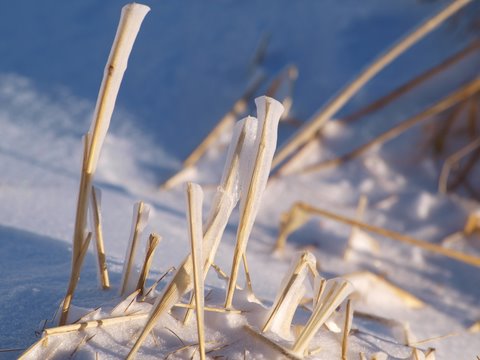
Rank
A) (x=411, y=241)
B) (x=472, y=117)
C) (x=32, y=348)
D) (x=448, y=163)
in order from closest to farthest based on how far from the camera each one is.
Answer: (x=32, y=348)
(x=411, y=241)
(x=448, y=163)
(x=472, y=117)

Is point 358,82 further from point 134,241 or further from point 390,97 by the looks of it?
point 134,241

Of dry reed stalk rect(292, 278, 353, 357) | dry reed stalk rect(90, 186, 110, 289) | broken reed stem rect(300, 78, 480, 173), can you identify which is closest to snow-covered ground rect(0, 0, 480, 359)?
broken reed stem rect(300, 78, 480, 173)

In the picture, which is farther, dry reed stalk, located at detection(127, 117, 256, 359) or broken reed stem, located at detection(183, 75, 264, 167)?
broken reed stem, located at detection(183, 75, 264, 167)

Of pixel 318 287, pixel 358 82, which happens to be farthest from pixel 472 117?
pixel 318 287

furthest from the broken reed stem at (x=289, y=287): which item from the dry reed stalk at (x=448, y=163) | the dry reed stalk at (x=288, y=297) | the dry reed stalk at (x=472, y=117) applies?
the dry reed stalk at (x=472, y=117)

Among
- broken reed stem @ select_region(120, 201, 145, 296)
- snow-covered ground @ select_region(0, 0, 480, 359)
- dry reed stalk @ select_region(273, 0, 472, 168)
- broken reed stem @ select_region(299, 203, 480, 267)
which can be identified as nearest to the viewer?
broken reed stem @ select_region(120, 201, 145, 296)

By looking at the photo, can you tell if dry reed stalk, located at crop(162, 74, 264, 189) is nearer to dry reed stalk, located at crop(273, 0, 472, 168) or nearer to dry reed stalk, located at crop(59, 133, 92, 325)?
dry reed stalk, located at crop(273, 0, 472, 168)
